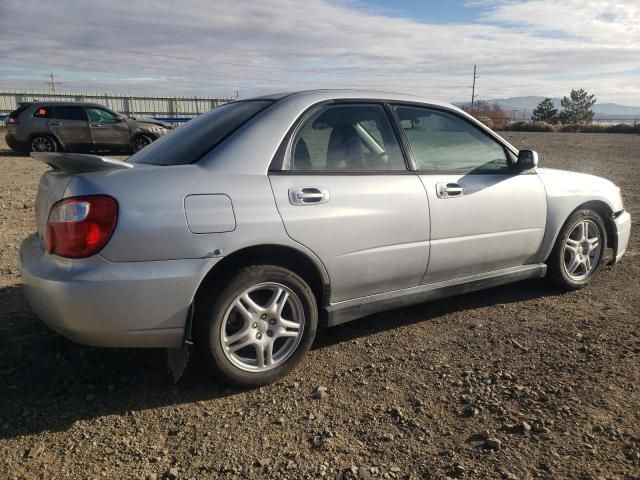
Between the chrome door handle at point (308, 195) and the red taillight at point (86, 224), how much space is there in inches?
36.8

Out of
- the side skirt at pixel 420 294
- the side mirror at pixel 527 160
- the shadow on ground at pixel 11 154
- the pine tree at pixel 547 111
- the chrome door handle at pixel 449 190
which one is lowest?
the side skirt at pixel 420 294

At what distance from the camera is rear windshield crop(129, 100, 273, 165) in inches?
119

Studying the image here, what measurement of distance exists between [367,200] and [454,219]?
2.44 feet

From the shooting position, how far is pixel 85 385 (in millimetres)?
2963

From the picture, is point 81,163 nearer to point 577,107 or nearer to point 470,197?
point 470,197

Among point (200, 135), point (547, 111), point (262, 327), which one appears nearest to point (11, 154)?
point (200, 135)

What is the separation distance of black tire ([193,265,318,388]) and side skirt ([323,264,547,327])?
22 centimetres

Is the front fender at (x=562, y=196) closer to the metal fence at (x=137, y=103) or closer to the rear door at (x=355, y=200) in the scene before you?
the rear door at (x=355, y=200)

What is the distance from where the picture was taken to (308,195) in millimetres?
2979

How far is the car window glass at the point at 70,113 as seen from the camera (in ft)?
47.2

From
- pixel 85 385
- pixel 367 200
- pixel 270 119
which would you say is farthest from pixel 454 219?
pixel 85 385

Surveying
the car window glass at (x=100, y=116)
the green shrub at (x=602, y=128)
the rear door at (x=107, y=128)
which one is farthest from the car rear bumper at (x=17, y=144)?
the green shrub at (x=602, y=128)

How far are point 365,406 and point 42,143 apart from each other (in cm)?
1434

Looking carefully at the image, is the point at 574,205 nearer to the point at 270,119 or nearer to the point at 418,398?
the point at 418,398
